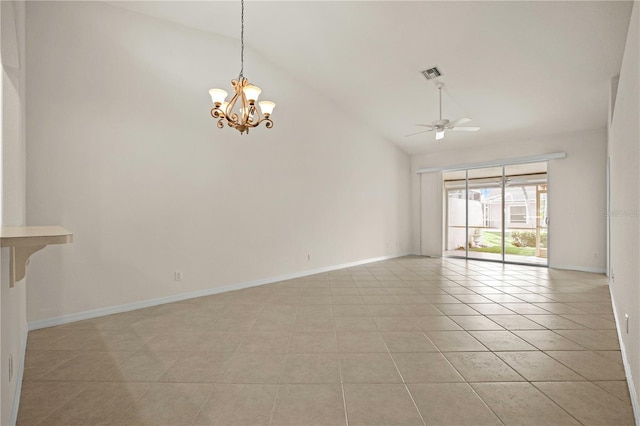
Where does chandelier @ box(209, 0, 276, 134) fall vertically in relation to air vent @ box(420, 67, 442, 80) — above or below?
below

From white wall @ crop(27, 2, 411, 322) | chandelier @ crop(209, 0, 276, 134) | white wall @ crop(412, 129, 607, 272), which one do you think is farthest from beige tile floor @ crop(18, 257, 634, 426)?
white wall @ crop(412, 129, 607, 272)

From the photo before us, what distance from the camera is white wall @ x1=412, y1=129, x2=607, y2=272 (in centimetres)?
579

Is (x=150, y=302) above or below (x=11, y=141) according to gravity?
below

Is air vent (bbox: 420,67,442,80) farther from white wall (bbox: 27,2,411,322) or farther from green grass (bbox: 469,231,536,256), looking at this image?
green grass (bbox: 469,231,536,256)

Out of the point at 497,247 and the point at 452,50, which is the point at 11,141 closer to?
the point at 452,50

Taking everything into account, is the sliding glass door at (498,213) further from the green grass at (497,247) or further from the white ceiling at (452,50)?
the white ceiling at (452,50)

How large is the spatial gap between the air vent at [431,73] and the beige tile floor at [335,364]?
3.53 m

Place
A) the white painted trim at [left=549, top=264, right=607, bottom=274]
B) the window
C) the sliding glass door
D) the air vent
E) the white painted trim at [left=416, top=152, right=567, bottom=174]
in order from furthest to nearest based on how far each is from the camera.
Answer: the window → the sliding glass door → the white painted trim at [left=416, top=152, right=567, bottom=174] → the white painted trim at [left=549, top=264, right=607, bottom=274] → the air vent

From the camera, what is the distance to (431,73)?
15.7 ft

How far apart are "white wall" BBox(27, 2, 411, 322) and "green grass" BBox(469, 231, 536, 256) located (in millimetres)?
4562

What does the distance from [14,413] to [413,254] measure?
8234 mm

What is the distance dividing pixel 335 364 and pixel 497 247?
6839 millimetres

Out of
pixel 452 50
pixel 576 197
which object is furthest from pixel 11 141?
pixel 576 197

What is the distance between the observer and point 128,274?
3596mm
